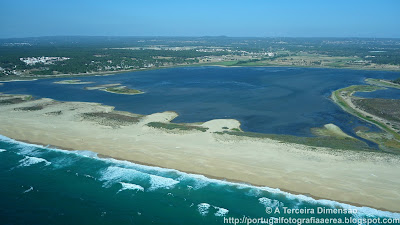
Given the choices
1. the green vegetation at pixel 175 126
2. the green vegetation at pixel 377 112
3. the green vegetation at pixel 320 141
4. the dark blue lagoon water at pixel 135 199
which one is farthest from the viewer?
the green vegetation at pixel 175 126

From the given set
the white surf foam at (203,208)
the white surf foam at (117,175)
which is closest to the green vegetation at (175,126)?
the white surf foam at (117,175)

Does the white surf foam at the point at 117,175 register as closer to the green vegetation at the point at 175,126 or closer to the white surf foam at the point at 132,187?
the white surf foam at the point at 132,187

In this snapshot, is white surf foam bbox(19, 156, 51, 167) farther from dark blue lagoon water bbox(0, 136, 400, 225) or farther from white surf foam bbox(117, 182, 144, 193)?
white surf foam bbox(117, 182, 144, 193)

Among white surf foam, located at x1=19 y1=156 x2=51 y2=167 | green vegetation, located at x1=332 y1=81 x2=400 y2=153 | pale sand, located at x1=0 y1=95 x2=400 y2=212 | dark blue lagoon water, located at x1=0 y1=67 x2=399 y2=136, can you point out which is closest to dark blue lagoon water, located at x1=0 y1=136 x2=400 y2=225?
white surf foam, located at x1=19 y1=156 x2=51 y2=167

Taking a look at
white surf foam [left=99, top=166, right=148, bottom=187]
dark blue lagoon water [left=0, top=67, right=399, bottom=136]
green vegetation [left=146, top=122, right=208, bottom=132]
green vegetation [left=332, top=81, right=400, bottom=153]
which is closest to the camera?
white surf foam [left=99, top=166, right=148, bottom=187]

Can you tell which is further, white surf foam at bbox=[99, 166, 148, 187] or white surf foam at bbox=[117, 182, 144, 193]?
white surf foam at bbox=[99, 166, 148, 187]

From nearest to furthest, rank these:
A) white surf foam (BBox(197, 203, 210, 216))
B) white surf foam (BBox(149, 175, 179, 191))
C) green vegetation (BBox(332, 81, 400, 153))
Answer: white surf foam (BBox(197, 203, 210, 216))
white surf foam (BBox(149, 175, 179, 191))
green vegetation (BBox(332, 81, 400, 153))

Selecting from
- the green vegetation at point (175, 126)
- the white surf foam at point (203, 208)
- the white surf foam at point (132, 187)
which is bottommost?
the white surf foam at point (203, 208)
